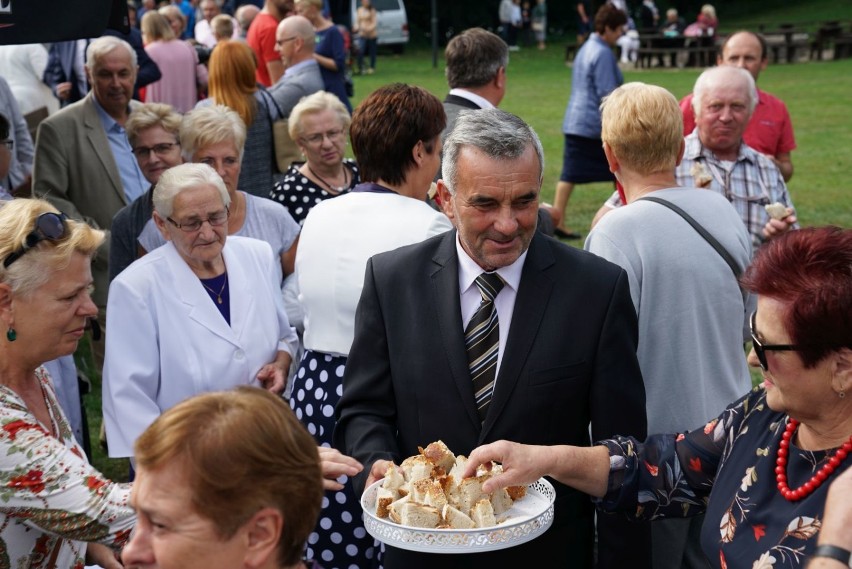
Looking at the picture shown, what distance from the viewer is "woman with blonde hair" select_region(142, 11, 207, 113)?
424 inches

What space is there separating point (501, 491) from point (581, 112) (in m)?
8.09

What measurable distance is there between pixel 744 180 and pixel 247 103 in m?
3.64

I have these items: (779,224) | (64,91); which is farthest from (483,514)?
(64,91)

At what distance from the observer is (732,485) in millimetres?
2756

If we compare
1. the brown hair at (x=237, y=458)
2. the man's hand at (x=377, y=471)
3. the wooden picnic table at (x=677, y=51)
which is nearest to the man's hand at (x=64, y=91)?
the man's hand at (x=377, y=471)

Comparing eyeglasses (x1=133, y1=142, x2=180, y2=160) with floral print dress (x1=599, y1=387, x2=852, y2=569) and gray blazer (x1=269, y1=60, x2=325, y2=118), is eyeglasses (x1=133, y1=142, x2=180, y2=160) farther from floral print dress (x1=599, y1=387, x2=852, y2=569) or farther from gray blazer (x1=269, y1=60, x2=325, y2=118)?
floral print dress (x1=599, y1=387, x2=852, y2=569)

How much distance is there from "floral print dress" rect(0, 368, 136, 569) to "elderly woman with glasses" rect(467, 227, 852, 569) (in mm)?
1051

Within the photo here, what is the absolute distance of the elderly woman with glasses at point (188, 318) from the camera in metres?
4.15

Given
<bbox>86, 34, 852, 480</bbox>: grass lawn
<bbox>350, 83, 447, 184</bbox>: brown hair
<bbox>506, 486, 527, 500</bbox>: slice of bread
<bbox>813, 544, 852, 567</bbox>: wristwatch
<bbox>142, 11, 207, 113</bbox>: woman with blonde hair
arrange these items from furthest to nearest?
<bbox>86, 34, 852, 480</bbox>: grass lawn, <bbox>142, 11, 207, 113</bbox>: woman with blonde hair, <bbox>350, 83, 447, 184</bbox>: brown hair, <bbox>506, 486, 527, 500</bbox>: slice of bread, <bbox>813, 544, 852, 567</bbox>: wristwatch

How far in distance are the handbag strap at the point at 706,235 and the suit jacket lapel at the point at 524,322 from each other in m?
0.90

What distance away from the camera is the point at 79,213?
6.69m

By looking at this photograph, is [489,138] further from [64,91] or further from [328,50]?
[328,50]

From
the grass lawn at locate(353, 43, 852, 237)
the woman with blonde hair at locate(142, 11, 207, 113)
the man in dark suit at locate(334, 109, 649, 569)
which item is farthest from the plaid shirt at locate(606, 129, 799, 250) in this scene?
the woman with blonde hair at locate(142, 11, 207, 113)

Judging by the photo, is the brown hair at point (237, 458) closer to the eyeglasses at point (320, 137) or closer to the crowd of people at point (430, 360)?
the crowd of people at point (430, 360)
